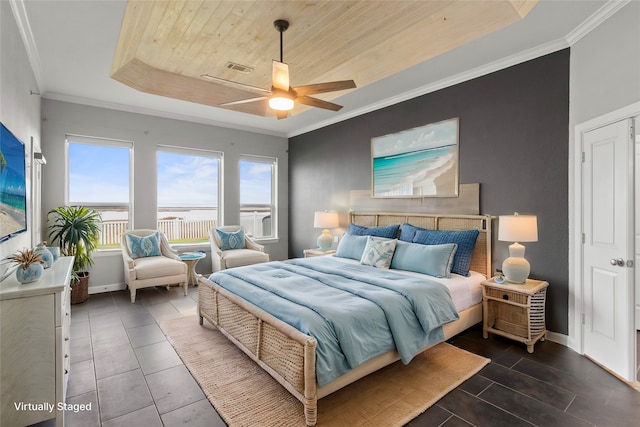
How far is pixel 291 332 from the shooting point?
6.77 ft

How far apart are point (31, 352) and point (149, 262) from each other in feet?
9.30

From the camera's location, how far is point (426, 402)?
2.20m

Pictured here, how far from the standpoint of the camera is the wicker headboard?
11.8ft

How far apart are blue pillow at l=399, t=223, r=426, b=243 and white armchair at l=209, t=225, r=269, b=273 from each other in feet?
8.07

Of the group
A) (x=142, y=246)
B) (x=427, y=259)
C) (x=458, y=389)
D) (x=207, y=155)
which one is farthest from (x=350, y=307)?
(x=207, y=155)

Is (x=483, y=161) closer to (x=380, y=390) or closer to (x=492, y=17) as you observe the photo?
(x=492, y=17)

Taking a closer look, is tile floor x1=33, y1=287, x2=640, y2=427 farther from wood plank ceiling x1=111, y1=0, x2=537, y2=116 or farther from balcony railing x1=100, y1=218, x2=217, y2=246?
wood plank ceiling x1=111, y1=0, x2=537, y2=116

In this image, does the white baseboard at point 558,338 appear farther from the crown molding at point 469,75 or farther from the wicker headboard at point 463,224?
the crown molding at point 469,75

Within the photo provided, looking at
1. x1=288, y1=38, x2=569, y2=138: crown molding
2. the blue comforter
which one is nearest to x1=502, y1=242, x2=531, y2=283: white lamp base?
the blue comforter

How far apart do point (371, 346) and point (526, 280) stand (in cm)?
196

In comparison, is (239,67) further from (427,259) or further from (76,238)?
(76,238)

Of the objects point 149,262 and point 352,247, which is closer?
point 352,247

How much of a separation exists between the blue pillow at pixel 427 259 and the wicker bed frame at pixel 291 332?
18.2 inches

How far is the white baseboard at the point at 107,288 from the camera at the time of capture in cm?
484
